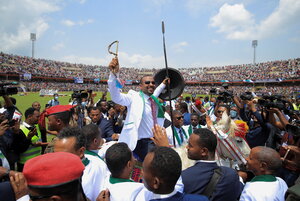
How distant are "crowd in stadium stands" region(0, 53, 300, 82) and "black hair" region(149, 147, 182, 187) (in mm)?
56780

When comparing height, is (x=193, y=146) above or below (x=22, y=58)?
below

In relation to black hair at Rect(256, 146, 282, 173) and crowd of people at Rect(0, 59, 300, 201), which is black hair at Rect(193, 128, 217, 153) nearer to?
crowd of people at Rect(0, 59, 300, 201)

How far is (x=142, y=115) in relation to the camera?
153 inches

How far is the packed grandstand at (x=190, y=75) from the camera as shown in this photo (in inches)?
1924

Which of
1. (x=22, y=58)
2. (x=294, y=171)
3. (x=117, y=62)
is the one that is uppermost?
(x=22, y=58)

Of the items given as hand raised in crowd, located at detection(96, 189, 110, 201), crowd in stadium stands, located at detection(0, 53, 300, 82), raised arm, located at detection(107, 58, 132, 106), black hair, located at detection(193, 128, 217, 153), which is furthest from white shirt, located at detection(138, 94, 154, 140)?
crowd in stadium stands, located at detection(0, 53, 300, 82)

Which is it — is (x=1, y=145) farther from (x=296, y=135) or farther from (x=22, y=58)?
(x=22, y=58)

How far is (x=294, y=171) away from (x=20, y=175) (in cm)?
300

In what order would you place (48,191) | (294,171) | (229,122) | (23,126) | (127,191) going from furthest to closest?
(23,126) → (229,122) → (294,171) → (127,191) → (48,191)

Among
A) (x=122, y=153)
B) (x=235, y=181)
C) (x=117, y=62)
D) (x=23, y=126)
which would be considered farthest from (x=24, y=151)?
(x=235, y=181)

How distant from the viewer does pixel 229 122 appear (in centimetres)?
354

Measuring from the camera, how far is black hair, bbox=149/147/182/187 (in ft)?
5.13

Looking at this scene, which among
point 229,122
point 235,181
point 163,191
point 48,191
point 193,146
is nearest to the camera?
point 48,191

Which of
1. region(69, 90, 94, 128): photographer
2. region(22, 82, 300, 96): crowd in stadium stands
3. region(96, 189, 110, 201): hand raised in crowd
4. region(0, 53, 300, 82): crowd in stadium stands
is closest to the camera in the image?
region(96, 189, 110, 201): hand raised in crowd
